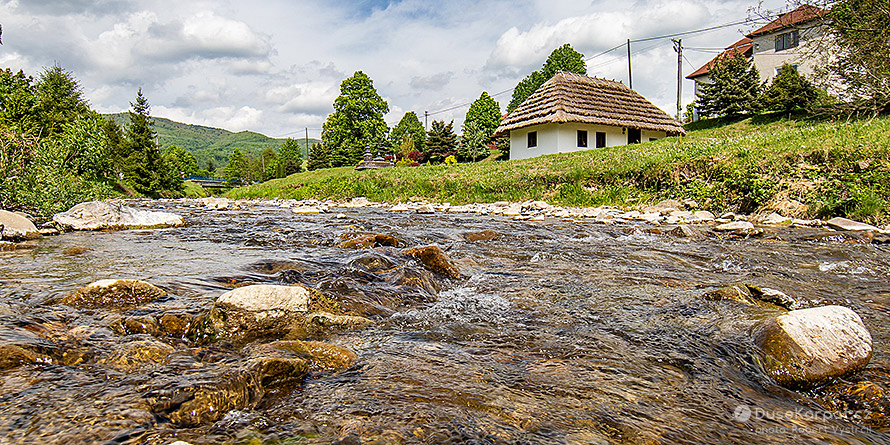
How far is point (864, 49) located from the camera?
57.4 feet

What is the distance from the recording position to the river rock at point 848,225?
792 cm

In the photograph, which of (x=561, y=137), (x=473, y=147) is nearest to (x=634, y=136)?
(x=561, y=137)

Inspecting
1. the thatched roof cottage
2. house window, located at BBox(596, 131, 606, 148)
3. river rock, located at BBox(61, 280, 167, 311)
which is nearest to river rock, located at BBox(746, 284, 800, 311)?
river rock, located at BBox(61, 280, 167, 311)

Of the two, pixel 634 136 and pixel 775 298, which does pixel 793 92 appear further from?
pixel 775 298

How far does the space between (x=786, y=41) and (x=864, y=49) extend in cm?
2504

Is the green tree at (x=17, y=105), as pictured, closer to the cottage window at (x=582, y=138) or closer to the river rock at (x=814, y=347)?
the cottage window at (x=582, y=138)

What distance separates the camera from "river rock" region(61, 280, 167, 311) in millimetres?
3455

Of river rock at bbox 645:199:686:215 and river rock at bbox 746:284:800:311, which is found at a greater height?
river rock at bbox 645:199:686:215

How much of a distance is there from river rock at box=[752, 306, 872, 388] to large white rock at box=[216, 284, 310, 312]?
3048 mm

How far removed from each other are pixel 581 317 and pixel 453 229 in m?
6.38

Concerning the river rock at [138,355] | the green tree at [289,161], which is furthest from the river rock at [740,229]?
the green tree at [289,161]

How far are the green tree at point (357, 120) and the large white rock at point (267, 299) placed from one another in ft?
159

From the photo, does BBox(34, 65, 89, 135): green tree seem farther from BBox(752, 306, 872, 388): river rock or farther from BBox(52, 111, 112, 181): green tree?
BBox(752, 306, 872, 388): river rock

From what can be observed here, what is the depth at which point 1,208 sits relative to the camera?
29.4 feet
